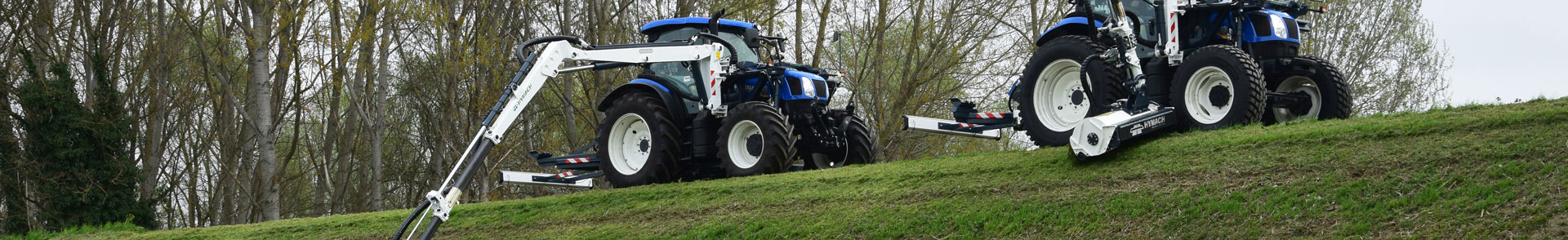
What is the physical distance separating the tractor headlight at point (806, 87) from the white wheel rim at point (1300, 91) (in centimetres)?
413

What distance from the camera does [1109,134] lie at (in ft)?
27.2

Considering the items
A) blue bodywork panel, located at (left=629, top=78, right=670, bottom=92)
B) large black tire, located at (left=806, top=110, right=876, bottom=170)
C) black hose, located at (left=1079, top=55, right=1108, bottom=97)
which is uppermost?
blue bodywork panel, located at (left=629, top=78, right=670, bottom=92)

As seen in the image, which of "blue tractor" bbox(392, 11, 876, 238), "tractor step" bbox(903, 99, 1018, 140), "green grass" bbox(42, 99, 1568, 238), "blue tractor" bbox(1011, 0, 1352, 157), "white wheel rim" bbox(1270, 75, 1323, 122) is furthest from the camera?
"blue tractor" bbox(392, 11, 876, 238)

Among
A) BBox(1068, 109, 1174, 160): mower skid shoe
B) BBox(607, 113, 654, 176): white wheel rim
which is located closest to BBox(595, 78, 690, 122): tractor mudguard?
BBox(607, 113, 654, 176): white wheel rim

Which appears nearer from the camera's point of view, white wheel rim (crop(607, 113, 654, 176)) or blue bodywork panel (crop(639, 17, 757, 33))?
blue bodywork panel (crop(639, 17, 757, 33))

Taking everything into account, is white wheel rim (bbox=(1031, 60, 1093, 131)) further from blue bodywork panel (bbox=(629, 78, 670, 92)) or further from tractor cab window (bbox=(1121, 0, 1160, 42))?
blue bodywork panel (bbox=(629, 78, 670, 92))

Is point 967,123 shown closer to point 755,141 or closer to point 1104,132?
point 755,141

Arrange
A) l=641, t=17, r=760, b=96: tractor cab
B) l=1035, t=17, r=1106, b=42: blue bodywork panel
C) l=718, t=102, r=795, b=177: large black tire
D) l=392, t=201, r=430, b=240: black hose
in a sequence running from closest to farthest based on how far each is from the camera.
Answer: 1. l=392, t=201, r=430, b=240: black hose
2. l=1035, t=17, r=1106, b=42: blue bodywork panel
3. l=718, t=102, r=795, b=177: large black tire
4. l=641, t=17, r=760, b=96: tractor cab

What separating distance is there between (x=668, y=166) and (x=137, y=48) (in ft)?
55.1

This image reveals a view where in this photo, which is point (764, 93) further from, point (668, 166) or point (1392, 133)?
point (1392, 133)

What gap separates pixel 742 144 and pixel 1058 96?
2.98 metres

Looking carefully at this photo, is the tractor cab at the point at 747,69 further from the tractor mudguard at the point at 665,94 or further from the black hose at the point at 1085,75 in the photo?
the black hose at the point at 1085,75

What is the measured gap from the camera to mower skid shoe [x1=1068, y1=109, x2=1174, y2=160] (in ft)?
27.3

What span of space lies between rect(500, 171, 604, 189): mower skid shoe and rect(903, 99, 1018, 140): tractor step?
3.73 metres
